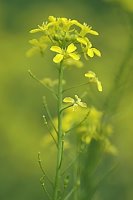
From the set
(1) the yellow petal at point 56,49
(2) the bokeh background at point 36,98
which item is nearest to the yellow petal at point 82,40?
(1) the yellow petal at point 56,49

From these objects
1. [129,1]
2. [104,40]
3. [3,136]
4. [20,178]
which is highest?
[104,40]

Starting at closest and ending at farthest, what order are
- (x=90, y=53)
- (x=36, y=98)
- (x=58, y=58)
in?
(x=58, y=58) → (x=90, y=53) → (x=36, y=98)

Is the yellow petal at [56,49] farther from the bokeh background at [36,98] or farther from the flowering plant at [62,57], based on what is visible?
the bokeh background at [36,98]

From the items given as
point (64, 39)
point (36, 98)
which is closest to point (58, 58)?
point (64, 39)

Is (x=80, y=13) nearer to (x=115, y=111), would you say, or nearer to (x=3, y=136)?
(x=3, y=136)

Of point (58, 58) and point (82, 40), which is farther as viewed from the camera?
point (82, 40)

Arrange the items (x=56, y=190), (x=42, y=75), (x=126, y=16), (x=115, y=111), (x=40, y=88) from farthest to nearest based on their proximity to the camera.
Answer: (x=42, y=75) → (x=40, y=88) → (x=126, y=16) → (x=115, y=111) → (x=56, y=190)

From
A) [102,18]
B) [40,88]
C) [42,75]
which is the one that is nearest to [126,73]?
[40,88]

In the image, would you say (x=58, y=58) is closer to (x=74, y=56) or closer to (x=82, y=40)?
(x=74, y=56)

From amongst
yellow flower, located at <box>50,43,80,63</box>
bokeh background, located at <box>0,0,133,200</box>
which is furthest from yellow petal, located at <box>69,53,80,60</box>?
bokeh background, located at <box>0,0,133,200</box>
